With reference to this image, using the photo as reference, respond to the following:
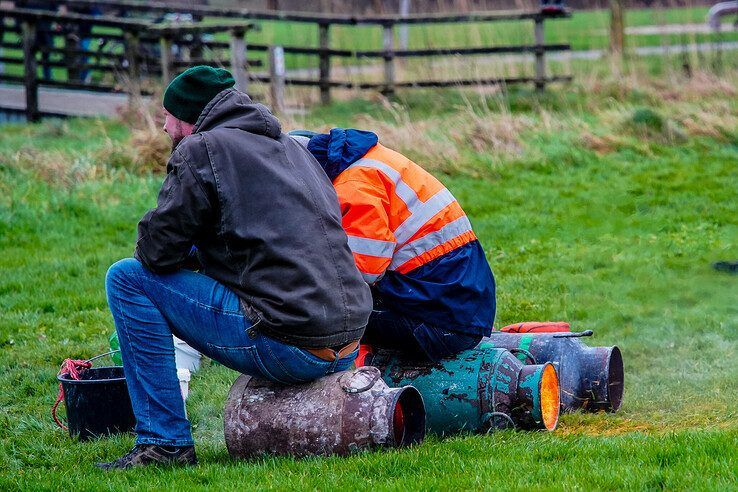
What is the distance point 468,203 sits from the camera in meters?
10.1

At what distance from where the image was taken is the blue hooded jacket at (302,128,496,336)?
4.66 metres

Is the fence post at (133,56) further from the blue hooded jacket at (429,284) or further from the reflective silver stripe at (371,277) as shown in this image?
the reflective silver stripe at (371,277)

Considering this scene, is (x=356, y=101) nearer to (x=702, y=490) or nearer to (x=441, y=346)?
(x=441, y=346)

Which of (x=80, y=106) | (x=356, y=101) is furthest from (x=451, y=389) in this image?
(x=80, y=106)

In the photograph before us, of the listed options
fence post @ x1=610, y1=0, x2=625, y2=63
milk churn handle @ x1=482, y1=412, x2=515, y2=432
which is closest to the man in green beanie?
milk churn handle @ x1=482, y1=412, x2=515, y2=432

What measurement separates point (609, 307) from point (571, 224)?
7.18ft

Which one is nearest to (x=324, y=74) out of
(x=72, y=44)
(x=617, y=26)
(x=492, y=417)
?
(x=72, y=44)

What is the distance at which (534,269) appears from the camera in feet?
27.0

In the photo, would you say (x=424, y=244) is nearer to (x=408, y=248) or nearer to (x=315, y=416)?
(x=408, y=248)

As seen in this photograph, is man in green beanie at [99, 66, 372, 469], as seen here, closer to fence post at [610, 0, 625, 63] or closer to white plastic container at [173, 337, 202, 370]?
white plastic container at [173, 337, 202, 370]

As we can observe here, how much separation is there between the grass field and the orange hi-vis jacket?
2.65 feet

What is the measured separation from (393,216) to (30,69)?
13.7 metres

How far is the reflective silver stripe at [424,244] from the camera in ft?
15.3

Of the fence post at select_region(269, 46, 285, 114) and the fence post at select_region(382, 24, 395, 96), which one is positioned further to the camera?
the fence post at select_region(382, 24, 395, 96)
